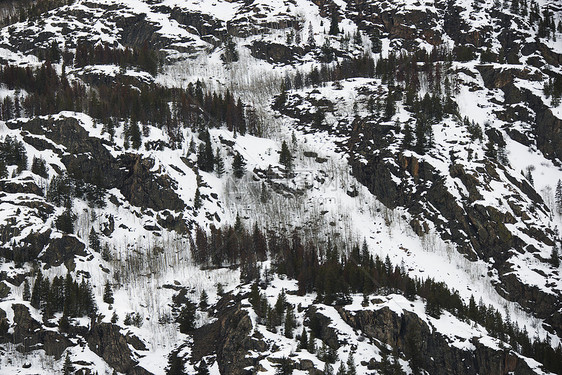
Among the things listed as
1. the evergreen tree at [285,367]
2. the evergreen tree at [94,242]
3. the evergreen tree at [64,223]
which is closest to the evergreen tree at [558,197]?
the evergreen tree at [285,367]

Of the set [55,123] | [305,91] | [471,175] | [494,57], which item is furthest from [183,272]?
[494,57]

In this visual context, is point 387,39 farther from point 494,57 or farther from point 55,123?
point 55,123

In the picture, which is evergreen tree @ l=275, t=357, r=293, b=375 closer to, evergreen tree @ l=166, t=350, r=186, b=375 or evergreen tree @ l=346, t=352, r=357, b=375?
evergreen tree @ l=346, t=352, r=357, b=375

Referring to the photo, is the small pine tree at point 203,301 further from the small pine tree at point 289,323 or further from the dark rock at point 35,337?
the dark rock at point 35,337

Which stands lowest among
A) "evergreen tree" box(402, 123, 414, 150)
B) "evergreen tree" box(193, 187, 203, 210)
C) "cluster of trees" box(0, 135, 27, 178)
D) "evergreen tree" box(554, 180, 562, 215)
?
"evergreen tree" box(193, 187, 203, 210)

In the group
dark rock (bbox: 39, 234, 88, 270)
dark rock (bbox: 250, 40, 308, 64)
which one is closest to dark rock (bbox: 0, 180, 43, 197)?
dark rock (bbox: 39, 234, 88, 270)

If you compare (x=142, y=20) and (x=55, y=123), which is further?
(x=142, y=20)
